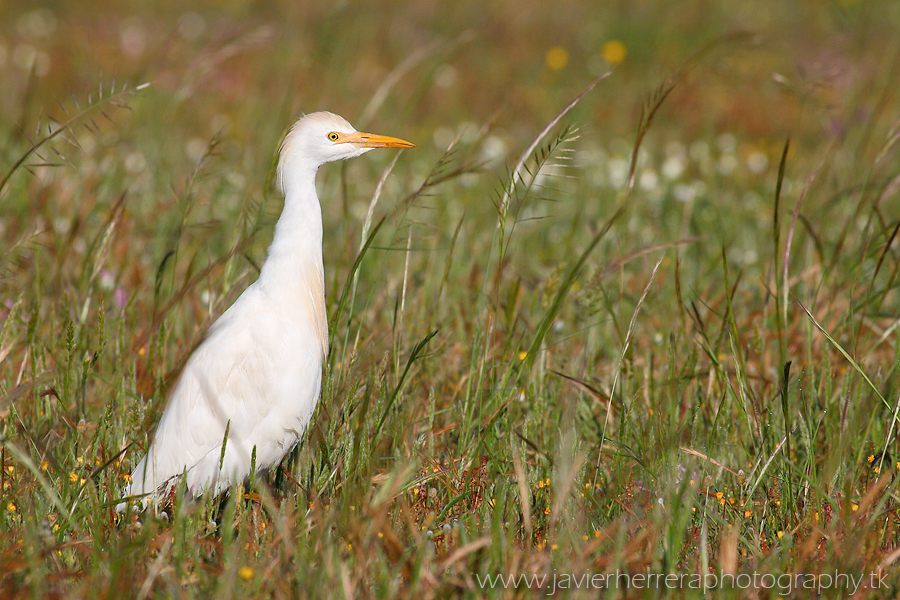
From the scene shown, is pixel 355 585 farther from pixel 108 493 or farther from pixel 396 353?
pixel 108 493

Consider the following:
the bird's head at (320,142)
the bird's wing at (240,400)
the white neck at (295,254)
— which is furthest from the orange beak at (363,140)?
the bird's wing at (240,400)

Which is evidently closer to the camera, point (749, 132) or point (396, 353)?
point (396, 353)

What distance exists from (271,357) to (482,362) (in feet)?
2.38

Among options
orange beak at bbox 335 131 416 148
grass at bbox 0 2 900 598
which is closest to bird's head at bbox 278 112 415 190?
orange beak at bbox 335 131 416 148

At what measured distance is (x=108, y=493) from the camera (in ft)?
8.66

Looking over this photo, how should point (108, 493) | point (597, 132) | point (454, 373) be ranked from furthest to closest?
point (597, 132), point (454, 373), point (108, 493)

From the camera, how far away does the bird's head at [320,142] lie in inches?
109

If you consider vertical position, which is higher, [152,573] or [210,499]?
[152,573]

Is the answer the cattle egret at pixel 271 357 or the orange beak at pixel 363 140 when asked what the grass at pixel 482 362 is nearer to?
the cattle egret at pixel 271 357

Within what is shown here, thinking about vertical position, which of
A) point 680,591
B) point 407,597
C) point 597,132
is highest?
point 597,132

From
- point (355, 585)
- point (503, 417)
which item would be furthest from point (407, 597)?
point (503, 417)

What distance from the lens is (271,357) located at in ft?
8.95

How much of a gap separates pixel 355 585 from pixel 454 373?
5.82ft

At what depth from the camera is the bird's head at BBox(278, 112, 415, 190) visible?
9.12 feet
